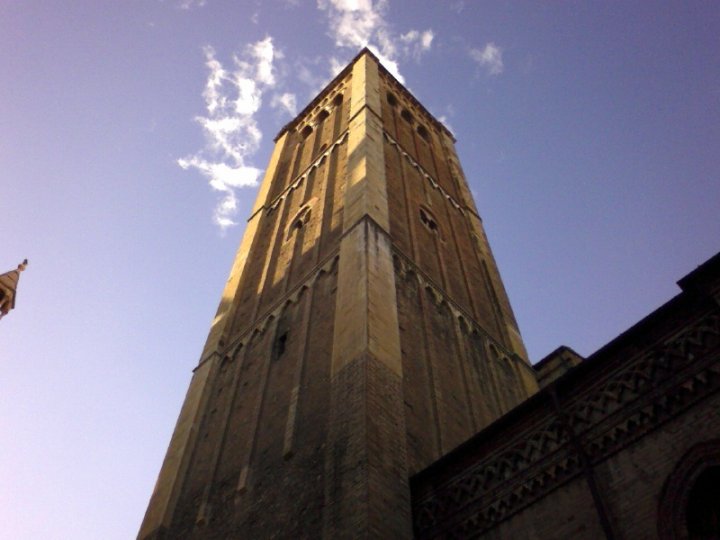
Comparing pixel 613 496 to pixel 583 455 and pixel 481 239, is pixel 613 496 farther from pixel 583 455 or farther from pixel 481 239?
pixel 481 239

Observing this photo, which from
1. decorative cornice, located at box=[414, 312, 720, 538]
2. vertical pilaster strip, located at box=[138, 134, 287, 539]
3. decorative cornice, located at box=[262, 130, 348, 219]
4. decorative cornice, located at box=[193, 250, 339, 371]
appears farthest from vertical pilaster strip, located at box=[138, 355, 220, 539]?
decorative cornice, located at box=[262, 130, 348, 219]

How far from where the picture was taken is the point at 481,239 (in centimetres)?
1928

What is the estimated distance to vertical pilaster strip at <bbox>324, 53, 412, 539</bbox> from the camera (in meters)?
7.84

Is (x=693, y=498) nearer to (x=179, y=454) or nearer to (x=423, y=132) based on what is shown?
(x=179, y=454)

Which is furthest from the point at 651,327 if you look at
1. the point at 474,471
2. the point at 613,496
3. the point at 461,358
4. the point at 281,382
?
the point at 281,382

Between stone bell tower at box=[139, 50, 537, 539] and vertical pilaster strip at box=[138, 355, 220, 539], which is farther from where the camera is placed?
vertical pilaster strip at box=[138, 355, 220, 539]

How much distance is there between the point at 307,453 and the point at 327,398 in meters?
0.92

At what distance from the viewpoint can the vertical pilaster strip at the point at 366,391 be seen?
7.84 meters

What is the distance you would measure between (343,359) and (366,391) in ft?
3.48

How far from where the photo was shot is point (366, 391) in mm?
9172

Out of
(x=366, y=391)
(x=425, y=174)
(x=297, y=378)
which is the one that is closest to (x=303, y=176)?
(x=425, y=174)

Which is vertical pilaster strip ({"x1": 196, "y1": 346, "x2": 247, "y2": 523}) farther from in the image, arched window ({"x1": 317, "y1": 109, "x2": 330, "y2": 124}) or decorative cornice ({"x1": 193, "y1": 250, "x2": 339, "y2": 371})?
arched window ({"x1": 317, "y1": 109, "x2": 330, "y2": 124})

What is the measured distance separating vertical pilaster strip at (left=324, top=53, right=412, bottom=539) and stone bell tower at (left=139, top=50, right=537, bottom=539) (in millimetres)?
28

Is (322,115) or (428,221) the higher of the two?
(322,115)
